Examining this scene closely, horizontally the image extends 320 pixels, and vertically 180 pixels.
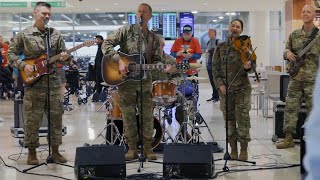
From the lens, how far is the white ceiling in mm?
18109

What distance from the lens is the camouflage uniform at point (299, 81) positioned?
5949mm

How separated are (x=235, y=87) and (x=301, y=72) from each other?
1005mm

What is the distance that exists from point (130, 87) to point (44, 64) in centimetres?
92

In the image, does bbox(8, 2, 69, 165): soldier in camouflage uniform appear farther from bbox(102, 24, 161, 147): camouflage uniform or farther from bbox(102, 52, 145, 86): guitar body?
bbox(102, 24, 161, 147): camouflage uniform

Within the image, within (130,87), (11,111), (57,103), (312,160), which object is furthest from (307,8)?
(11,111)

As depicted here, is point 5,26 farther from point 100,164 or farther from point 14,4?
point 100,164

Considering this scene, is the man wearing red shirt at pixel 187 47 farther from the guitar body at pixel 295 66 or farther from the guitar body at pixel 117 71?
the guitar body at pixel 117 71

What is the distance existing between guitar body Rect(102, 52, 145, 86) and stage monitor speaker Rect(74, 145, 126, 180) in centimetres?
96

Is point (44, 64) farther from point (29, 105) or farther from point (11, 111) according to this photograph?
point (11, 111)

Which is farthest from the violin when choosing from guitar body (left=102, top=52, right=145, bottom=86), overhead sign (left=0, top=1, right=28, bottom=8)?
overhead sign (left=0, top=1, right=28, bottom=8)

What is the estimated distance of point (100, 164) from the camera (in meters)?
4.62

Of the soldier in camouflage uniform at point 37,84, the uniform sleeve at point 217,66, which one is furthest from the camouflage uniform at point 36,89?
the uniform sleeve at point 217,66

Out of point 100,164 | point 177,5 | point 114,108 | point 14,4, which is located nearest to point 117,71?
point 114,108

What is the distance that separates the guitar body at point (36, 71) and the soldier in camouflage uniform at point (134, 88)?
0.64 metres
